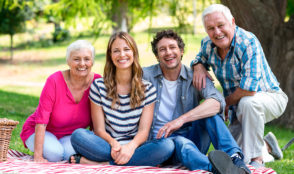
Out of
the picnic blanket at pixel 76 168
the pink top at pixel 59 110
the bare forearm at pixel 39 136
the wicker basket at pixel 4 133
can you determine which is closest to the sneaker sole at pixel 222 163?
the picnic blanket at pixel 76 168

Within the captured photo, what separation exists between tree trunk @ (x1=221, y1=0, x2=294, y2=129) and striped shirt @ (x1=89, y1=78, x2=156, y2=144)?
4.04 metres

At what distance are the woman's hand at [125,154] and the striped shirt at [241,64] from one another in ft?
4.08

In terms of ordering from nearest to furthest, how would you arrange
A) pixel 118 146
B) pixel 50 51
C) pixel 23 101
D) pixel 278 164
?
pixel 118 146, pixel 278 164, pixel 23 101, pixel 50 51

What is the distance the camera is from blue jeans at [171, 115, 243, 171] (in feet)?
12.7

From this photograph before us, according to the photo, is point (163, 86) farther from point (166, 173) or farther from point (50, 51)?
point (50, 51)

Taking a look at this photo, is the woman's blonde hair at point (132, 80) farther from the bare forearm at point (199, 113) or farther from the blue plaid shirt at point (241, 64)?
the blue plaid shirt at point (241, 64)

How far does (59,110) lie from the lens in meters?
4.29

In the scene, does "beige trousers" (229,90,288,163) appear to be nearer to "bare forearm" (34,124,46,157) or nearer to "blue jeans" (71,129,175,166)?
"blue jeans" (71,129,175,166)

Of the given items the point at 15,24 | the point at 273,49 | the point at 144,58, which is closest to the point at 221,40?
the point at 273,49

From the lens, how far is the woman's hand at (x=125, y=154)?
396 cm

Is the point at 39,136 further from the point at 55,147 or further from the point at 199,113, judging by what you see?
the point at 199,113

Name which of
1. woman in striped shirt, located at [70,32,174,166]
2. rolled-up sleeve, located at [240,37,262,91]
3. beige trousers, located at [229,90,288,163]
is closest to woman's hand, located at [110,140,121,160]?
woman in striped shirt, located at [70,32,174,166]

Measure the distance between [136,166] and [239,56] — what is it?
4.88ft

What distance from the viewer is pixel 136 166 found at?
3977 millimetres
